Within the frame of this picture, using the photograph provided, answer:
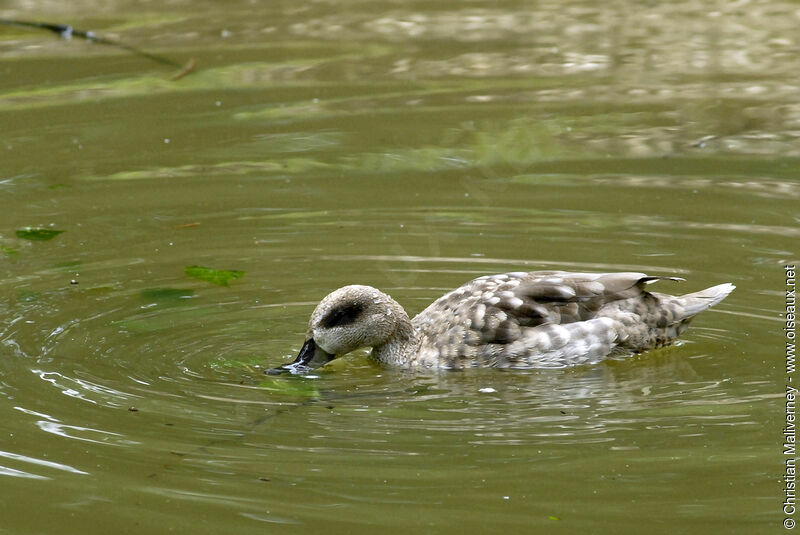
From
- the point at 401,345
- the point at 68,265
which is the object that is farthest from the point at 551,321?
the point at 68,265

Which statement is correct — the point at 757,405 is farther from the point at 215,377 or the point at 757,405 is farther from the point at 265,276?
the point at 265,276

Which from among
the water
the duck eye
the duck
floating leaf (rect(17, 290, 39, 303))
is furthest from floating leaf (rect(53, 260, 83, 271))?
the duck eye

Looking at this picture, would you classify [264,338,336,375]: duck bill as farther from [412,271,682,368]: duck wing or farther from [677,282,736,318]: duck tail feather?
[677,282,736,318]: duck tail feather

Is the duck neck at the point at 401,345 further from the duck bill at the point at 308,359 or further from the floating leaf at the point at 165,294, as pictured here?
the floating leaf at the point at 165,294

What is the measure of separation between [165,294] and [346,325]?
1.74 metres

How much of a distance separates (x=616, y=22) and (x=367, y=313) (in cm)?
925

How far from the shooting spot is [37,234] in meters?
10.8

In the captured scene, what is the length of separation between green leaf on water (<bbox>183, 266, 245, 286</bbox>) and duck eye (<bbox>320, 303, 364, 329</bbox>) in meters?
1.57

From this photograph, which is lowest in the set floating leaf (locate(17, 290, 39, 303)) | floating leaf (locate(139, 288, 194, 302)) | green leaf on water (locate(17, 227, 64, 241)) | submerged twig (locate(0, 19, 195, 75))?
floating leaf (locate(139, 288, 194, 302))

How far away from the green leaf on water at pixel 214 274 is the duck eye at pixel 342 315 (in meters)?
1.57

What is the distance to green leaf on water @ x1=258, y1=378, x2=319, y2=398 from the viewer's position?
25.6 feet

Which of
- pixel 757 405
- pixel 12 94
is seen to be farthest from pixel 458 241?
pixel 12 94

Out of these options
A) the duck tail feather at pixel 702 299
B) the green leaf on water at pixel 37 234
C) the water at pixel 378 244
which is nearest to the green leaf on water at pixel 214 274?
the water at pixel 378 244

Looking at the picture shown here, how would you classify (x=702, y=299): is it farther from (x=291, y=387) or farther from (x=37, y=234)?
(x=37, y=234)
